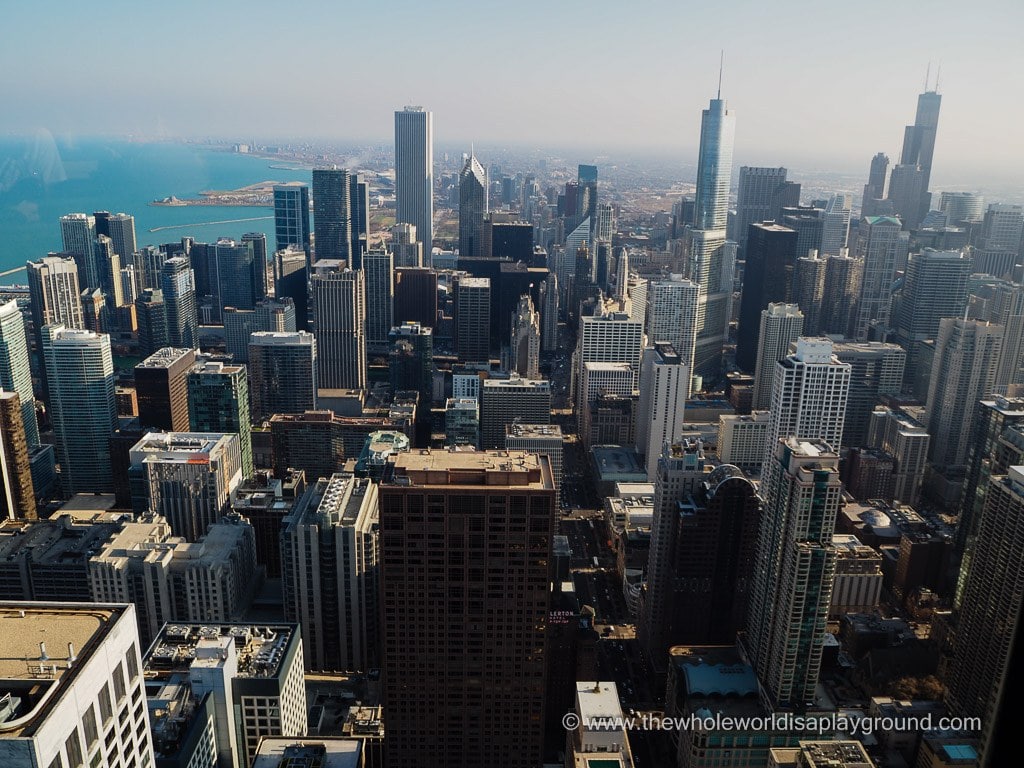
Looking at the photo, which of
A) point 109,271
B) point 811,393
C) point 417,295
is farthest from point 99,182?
point 811,393

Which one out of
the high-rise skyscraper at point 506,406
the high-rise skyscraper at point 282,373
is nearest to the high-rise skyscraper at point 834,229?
the high-rise skyscraper at point 506,406

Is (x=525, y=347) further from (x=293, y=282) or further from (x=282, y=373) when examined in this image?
(x=293, y=282)

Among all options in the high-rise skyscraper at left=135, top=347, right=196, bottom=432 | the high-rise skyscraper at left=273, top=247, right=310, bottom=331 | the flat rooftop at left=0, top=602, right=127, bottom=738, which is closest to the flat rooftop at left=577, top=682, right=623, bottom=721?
the flat rooftop at left=0, top=602, right=127, bottom=738

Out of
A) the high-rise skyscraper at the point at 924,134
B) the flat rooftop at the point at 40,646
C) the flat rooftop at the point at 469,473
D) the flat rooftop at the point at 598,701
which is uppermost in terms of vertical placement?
the high-rise skyscraper at the point at 924,134

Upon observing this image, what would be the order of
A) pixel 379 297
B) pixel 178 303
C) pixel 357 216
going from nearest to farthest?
pixel 178 303 → pixel 379 297 → pixel 357 216

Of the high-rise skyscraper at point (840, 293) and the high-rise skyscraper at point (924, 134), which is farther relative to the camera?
the high-rise skyscraper at point (840, 293)

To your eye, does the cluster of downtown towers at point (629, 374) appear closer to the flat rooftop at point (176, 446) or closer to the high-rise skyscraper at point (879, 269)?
the high-rise skyscraper at point (879, 269)

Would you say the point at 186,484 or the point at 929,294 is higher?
the point at 929,294

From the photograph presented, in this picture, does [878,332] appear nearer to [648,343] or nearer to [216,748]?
[648,343]
